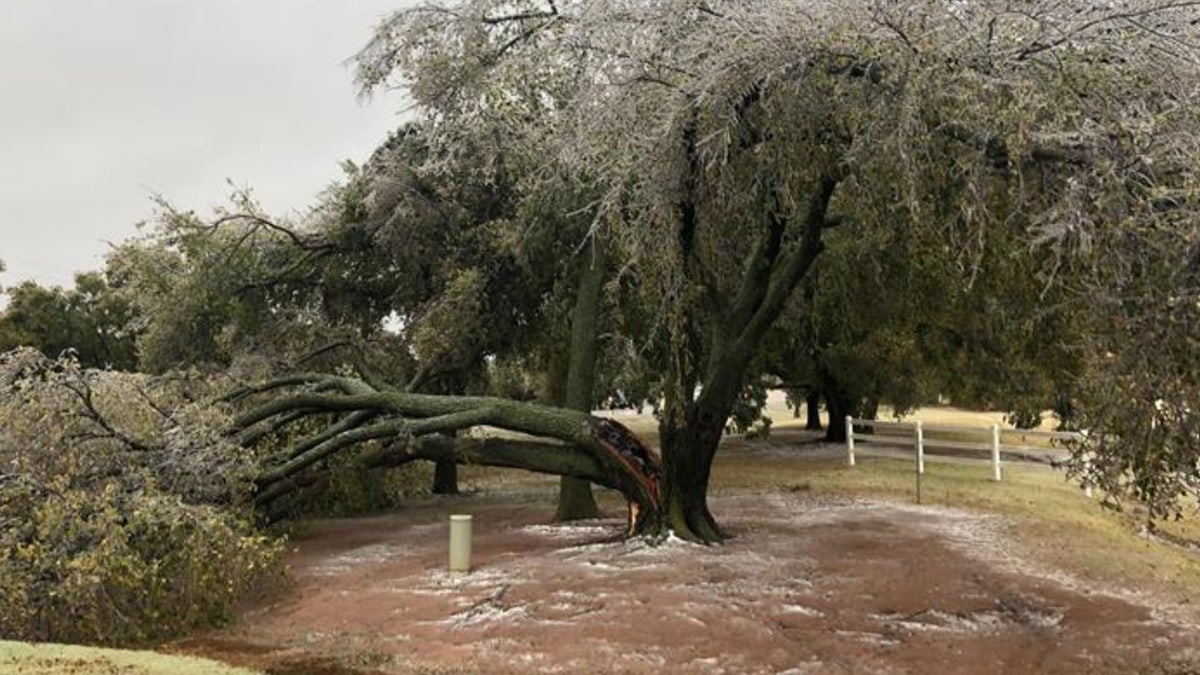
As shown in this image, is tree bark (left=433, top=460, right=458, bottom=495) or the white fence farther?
tree bark (left=433, top=460, right=458, bottom=495)

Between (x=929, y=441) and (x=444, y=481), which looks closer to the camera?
(x=444, y=481)

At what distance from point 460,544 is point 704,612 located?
3.25 metres

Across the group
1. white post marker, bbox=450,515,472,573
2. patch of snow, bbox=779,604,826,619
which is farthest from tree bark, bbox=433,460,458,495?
patch of snow, bbox=779,604,826,619

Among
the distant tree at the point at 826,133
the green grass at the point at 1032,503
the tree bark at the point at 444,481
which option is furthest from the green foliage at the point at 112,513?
the tree bark at the point at 444,481

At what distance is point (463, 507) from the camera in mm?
16703

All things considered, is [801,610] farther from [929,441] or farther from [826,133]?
[929,441]

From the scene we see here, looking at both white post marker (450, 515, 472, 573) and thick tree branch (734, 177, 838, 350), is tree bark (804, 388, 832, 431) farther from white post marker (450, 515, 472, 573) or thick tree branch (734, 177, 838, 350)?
white post marker (450, 515, 472, 573)

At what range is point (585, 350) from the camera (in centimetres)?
1483

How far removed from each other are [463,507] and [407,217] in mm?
5301

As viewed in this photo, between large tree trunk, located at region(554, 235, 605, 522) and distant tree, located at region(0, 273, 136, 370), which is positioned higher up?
distant tree, located at region(0, 273, 136, 370)

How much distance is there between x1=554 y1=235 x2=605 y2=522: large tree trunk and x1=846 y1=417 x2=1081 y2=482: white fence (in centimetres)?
625

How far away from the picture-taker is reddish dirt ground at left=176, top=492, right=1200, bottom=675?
727 centimetres

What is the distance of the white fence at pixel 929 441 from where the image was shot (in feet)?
61.4

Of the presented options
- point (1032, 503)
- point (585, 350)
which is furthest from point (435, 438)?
point (1032, 503)
